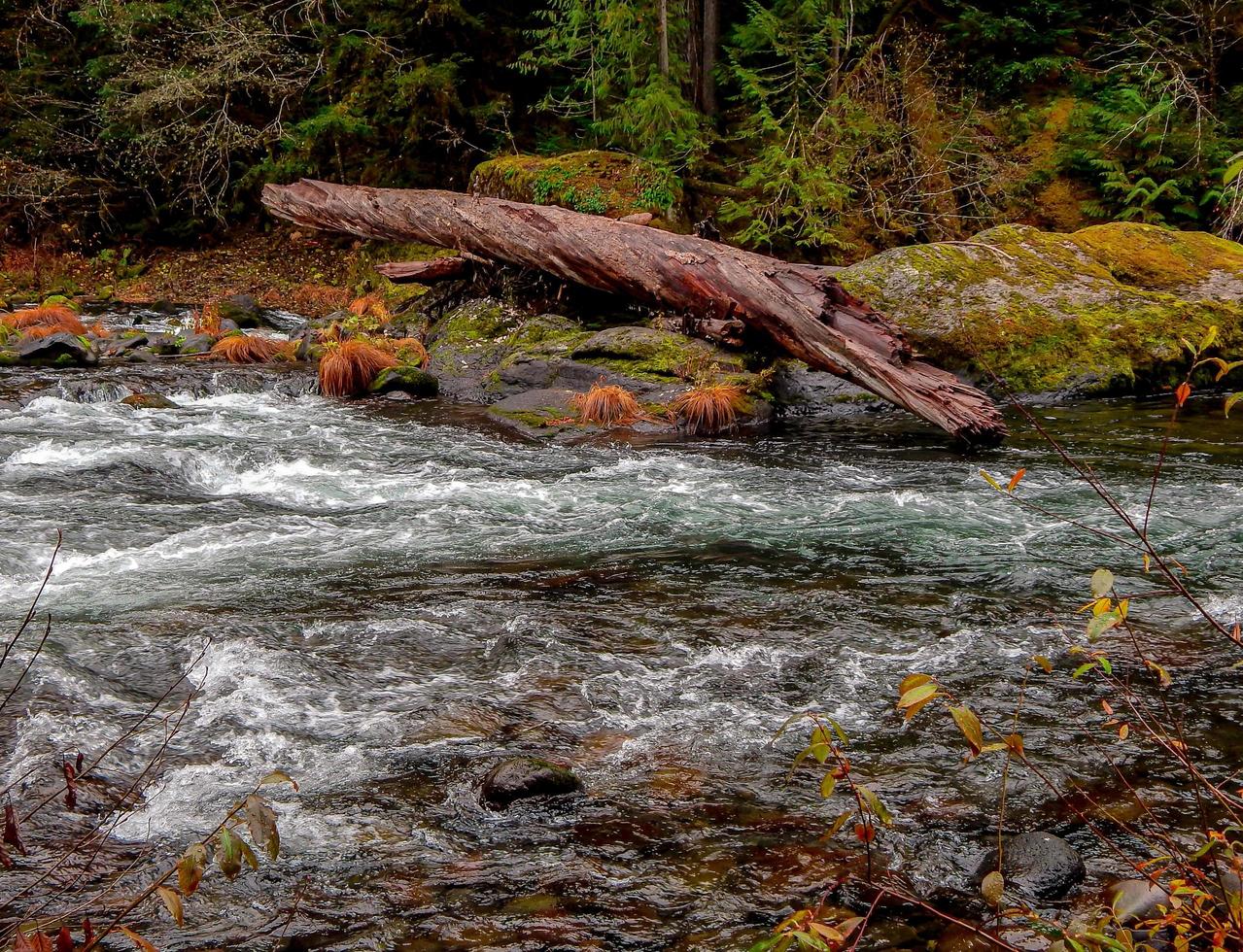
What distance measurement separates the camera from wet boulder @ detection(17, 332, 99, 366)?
40.8 feet

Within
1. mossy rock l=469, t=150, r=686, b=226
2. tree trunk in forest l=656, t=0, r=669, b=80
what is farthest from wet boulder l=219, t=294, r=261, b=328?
tree trunk in forest l=656, t=0, r=669, b=80

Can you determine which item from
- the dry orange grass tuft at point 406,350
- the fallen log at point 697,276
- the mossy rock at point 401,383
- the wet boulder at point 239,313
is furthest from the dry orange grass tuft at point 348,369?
the wet boulder at point 239,313

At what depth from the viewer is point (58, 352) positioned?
12.5 m

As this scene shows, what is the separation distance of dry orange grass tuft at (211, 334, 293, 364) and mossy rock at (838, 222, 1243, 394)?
288 inches

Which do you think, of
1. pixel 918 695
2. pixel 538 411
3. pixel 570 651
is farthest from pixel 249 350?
pixel 918 695

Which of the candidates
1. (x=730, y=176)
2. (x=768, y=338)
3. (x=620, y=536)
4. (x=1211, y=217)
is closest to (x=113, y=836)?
(x=620, y=536)

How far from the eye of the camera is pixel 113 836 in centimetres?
355

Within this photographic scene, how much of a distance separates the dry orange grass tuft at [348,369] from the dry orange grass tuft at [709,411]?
12.7 feet

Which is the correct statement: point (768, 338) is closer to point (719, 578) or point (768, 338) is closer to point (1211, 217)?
point (719, 578)

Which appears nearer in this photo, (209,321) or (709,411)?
(709,411)

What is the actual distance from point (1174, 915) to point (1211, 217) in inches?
628

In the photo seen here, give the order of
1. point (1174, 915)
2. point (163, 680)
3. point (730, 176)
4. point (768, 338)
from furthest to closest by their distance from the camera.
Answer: point (730, 176) < point (768, 338) < point (163, 680) < point (1174, 915)

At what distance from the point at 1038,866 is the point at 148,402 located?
32.3 ft

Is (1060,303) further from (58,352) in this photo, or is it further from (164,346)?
(58,352)
